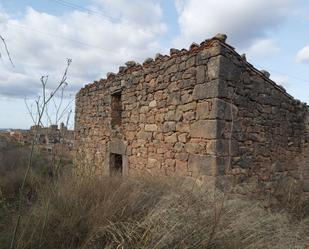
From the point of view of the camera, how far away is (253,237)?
3.08m

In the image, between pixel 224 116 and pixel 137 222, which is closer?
pixel 137 222

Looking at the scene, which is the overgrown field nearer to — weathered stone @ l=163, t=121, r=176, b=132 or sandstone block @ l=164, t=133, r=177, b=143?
sandstone block @ l=164, t=133, r=177, b=143

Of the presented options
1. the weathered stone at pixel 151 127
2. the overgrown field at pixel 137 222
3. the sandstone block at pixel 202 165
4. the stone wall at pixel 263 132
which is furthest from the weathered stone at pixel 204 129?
the overgrown field at pixel 137 222

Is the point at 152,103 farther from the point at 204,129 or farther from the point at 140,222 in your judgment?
the point at 140,222

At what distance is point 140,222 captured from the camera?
3113 millimetres

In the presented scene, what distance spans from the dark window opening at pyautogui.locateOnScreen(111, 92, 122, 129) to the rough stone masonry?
5cm

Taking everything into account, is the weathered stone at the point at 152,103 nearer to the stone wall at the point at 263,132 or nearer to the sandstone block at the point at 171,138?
the sandstone block at the point at 171,138

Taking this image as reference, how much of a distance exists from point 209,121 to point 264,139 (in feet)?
4.53

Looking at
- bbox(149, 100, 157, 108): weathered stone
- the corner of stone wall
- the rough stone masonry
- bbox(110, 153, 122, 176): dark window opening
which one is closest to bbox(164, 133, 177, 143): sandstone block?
the rough stone masonry

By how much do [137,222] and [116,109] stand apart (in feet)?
16.5

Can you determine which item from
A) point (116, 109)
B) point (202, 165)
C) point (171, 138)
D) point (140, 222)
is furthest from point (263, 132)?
point (116, 109)

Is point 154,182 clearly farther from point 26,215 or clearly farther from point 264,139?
point 264,139

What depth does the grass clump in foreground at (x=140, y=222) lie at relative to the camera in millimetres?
2865

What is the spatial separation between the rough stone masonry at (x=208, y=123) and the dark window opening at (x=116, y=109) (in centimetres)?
5
